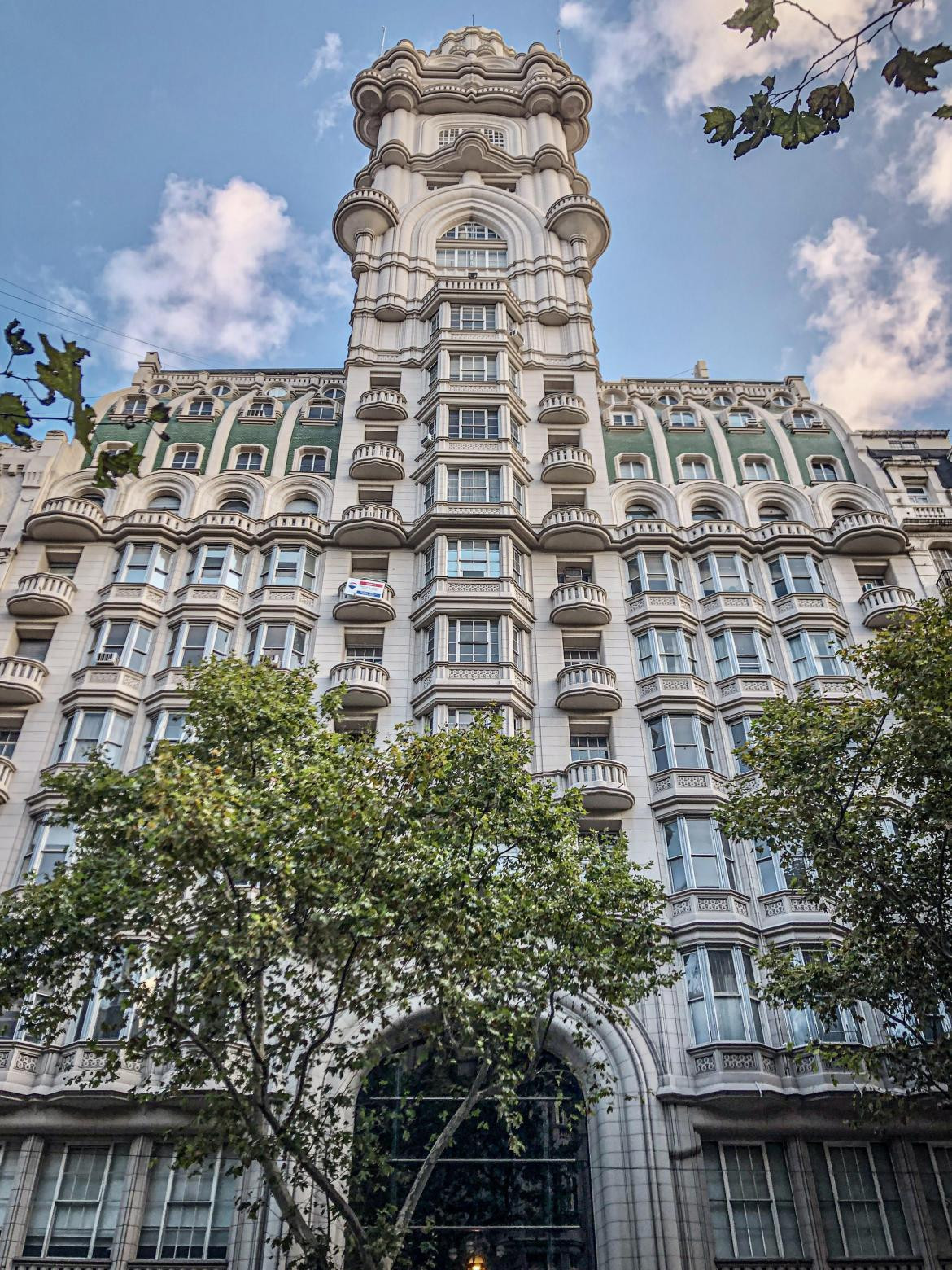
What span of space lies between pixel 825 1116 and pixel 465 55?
5671 cm

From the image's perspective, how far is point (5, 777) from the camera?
29.1 m

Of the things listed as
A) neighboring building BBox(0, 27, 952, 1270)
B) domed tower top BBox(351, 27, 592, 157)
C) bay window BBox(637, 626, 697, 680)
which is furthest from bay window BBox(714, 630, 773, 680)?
domed tower top BBox(351, 27, 592, 157)

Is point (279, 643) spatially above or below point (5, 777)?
above

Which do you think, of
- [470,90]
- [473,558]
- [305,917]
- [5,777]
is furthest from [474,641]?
[470,90]

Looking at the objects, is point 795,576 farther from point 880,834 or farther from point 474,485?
point 880,834

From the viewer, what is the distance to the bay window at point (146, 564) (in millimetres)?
34531

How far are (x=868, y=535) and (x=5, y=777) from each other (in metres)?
28.8

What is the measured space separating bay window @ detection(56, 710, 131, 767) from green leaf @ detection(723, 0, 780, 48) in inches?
1076

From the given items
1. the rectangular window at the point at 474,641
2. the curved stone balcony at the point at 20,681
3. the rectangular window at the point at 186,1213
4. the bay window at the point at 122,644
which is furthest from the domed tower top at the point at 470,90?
the rectangular window at the point at 186,1213

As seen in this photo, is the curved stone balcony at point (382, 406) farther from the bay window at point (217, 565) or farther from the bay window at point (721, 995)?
the bay window at point (721, 995)

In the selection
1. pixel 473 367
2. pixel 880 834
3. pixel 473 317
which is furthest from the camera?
pixel 473 317

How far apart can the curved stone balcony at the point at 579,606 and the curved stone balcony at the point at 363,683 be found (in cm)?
617

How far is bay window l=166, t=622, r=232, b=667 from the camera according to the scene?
32.4m

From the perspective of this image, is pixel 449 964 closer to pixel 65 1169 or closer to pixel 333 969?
pixel 333 969
